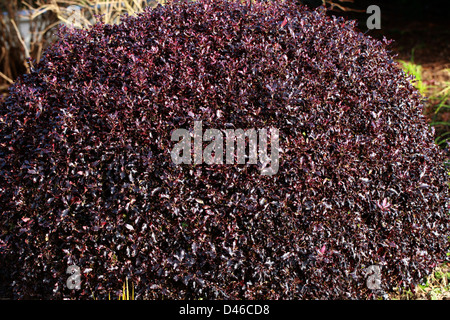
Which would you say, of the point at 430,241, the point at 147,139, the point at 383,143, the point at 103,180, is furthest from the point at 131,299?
the point at 430,241

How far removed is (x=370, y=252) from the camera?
9.13 feet

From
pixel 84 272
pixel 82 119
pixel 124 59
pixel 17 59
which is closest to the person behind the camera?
pixel 84 272

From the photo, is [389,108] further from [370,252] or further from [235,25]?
[235,25]

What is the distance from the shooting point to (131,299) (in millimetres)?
2617

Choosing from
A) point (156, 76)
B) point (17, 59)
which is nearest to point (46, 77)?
point (156, 76)

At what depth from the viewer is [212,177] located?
2.57m

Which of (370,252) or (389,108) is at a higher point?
(389,108)

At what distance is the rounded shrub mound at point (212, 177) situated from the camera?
2.54m

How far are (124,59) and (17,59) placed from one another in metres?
4.93

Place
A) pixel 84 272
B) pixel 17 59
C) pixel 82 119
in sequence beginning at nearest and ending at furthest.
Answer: pixel 84 272
pixel 82 119
pixel 17 59

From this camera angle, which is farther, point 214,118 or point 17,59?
point 17,59

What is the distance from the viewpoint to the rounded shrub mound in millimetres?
2543

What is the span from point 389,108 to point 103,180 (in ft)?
6.36

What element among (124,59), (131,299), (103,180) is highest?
(124,59)
